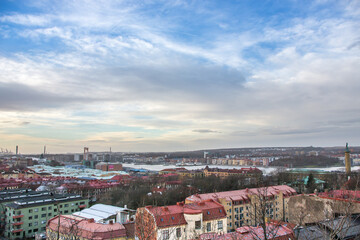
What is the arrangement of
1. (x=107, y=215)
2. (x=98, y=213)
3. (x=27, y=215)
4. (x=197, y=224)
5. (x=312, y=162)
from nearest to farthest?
(x=197, y=224) → (x=107, y=215) → (x=98, y=213) → (x=27, y=215) → (x=312, y=162)

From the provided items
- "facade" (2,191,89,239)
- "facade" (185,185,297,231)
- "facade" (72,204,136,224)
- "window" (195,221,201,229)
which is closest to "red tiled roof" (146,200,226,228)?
"window" (195,221,201,229)

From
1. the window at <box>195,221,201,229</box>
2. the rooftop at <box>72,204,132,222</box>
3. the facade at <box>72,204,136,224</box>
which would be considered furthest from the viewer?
the rooftop at <box>72,204,132,222</box>

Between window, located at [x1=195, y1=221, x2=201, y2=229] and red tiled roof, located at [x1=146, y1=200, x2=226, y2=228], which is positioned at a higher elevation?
red tiled roof, located at [x1=146, y1=200, x2=226, y2=228]

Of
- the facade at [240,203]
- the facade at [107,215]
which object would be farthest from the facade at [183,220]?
the facade at [107,215]

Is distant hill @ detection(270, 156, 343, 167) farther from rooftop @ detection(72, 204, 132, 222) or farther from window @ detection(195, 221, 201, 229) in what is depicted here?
window @ detection(195, 221, 201, 229)

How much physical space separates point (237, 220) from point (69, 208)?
910 cm

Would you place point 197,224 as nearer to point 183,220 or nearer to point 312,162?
point 183,220

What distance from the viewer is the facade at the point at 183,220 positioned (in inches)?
351

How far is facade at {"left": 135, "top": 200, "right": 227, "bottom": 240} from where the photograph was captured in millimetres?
8906

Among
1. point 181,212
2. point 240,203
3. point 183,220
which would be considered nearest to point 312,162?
point 240,203

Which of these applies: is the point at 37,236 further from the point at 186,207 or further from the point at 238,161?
the point at 238,161

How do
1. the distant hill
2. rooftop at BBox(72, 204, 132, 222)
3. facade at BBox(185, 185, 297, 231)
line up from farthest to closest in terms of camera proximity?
1. the distant hill
2. facade at BBox(185, 185, 297, 231)
3. rooftop at BBox(72, 204, 132, 222)

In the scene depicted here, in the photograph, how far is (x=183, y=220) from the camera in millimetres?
9477

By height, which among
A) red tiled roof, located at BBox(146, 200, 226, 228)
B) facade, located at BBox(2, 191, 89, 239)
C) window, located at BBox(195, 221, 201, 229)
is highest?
red tiled roof, located at BBox(146, 200, 226, 228)
